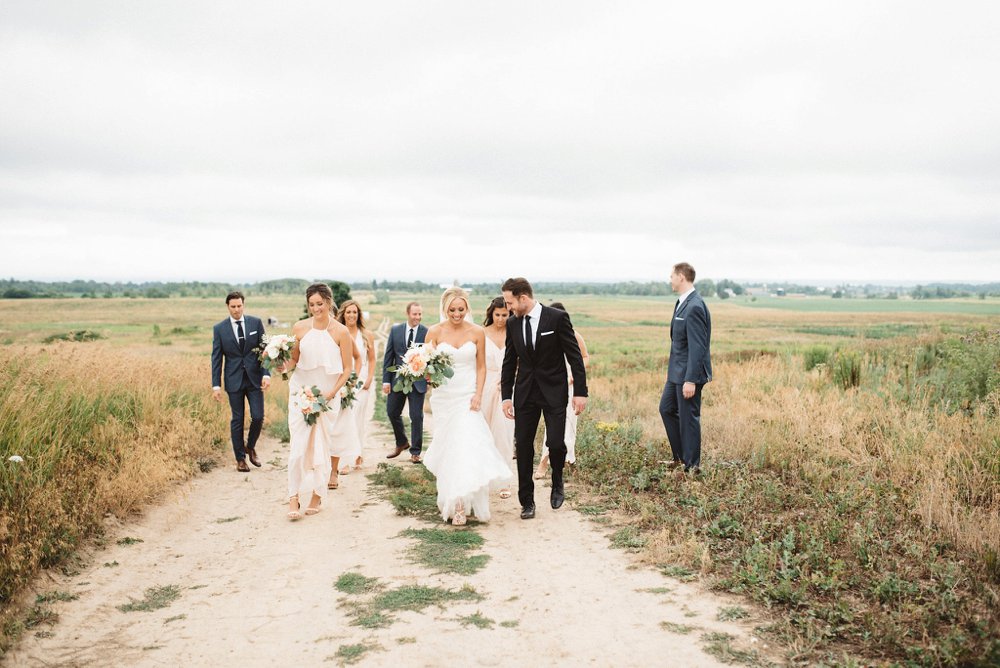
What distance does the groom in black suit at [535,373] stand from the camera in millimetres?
7660

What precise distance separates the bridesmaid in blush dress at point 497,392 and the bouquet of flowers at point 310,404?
2.16 meters

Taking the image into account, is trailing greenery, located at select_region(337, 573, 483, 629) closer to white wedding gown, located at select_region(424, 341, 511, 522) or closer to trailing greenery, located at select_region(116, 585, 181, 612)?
trailing greenery, located at select_region(116, 585, 181, 612)

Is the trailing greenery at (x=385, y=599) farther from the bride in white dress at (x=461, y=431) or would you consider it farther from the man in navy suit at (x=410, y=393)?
the man in navy suit at (x=410, y=393)

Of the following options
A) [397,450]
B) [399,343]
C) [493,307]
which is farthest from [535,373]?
[397,450]

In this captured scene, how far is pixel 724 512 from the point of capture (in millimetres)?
7141

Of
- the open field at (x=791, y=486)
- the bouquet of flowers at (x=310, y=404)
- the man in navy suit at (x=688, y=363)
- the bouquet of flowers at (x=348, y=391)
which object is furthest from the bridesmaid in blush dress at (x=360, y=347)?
the man in navy suit at (x=688, y=363)

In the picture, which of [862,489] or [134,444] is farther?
[134,444]

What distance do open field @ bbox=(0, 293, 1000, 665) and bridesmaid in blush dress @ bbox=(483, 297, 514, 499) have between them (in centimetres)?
118

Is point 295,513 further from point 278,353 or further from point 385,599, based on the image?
point 385,599

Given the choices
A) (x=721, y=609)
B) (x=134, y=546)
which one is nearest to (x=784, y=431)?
(x=721, y=609)

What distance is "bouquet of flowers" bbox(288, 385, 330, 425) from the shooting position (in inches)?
322

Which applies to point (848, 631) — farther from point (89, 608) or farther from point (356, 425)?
point (356, 425)

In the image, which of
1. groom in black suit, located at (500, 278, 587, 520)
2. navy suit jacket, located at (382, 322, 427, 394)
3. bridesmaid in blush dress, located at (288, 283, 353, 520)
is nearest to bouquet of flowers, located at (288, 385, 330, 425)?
bridesmaid in blush dress, located at (288, 283, 353, 520)

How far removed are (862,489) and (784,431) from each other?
2.67 meters
